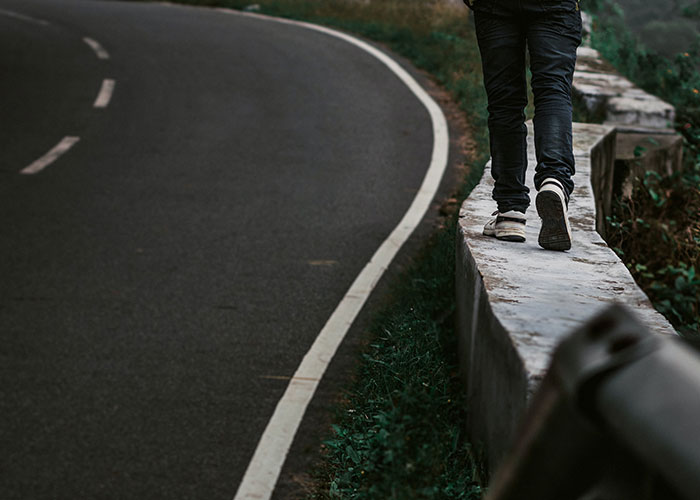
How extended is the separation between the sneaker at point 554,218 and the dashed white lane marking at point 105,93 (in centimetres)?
848

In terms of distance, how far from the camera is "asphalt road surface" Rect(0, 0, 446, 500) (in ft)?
12.9

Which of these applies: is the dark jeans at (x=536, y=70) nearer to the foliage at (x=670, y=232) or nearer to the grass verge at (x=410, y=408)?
the grass verge at (x=410, y=408)

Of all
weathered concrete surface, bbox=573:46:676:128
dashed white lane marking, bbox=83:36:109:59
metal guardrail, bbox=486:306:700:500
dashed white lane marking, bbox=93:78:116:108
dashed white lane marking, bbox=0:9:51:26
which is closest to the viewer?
metal guardrail, bbox=486:306:700:500

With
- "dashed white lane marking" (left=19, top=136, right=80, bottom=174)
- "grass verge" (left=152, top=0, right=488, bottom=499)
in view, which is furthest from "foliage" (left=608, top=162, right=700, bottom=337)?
"dashed white lane marking" (left=19, top=136, right=80, bottom=174)

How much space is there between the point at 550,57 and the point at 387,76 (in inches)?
359

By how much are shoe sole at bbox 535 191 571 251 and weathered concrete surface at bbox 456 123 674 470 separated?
0.15 feet

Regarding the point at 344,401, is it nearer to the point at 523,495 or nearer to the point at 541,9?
the point at 541,9

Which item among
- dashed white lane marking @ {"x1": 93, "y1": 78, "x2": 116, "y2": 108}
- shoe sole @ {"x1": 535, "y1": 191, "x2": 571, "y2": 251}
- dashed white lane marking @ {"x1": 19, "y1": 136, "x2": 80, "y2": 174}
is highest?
shoe sole @ {"x1": 535, "y1": 191, "x2": 571, "y2": 251}

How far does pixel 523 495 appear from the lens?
27.7 inches

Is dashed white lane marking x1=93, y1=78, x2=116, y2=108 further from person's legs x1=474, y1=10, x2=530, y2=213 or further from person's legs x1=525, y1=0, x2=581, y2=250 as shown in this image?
person's legs x1=525, y1=0, x2=581, y2=250

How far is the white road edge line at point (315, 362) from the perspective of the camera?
3.66 meters

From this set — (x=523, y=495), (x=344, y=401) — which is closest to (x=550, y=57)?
(x=344, y=401)

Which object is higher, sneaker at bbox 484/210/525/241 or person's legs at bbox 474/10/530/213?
person's legs at bbox 474/10/530/213

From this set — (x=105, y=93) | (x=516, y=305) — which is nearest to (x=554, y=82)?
(x=516, y=305)
